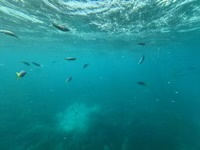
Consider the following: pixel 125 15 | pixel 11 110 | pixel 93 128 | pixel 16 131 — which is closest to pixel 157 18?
pixel 125 15

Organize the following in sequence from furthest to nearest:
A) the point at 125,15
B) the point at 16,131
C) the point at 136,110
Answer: the point at 136,110
the point at 125,15
the point at 16,131

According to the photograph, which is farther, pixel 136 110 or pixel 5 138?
pixel 136 110

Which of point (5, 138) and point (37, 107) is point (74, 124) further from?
point (37, 107)

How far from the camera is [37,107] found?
23.0m

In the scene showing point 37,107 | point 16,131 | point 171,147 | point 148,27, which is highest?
point 148,27

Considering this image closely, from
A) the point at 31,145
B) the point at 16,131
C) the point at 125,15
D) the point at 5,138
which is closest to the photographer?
the point at 31,145

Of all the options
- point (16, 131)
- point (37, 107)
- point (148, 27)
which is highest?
point (148, 27)

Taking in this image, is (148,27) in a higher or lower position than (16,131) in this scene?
higher

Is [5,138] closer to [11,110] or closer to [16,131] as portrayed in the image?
[16,131]

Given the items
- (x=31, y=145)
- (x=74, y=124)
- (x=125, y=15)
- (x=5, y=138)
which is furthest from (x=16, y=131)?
(x=125, y=15)

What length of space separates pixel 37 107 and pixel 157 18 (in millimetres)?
19025

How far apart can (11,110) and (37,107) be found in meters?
3.23

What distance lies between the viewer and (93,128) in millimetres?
16234

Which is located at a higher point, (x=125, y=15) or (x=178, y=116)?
(x=125, y=15)
